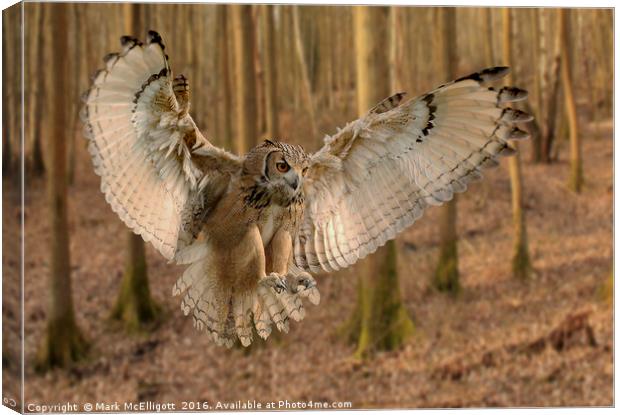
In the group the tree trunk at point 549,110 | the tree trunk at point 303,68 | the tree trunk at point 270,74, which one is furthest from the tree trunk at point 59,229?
the tree trunk at point 549,110

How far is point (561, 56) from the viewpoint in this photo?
4.20m

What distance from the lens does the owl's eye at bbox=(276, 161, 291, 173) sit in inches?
92.9

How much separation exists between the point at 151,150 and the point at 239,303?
0.46 m

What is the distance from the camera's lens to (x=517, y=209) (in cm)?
411

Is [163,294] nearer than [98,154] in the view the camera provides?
No

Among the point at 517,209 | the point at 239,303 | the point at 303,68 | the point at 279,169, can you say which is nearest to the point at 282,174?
the point at 279,169

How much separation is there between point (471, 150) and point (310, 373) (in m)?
1.77

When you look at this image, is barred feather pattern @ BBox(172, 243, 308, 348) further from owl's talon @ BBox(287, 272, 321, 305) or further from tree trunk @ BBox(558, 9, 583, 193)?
tree trunk @ BBox(558, 9, 583, 193)

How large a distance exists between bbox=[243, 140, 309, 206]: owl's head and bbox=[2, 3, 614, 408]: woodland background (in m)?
1.37

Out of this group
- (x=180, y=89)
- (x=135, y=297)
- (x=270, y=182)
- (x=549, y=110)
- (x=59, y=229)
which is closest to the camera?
(x=180, y=89)

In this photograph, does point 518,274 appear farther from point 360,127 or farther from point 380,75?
point 360,127

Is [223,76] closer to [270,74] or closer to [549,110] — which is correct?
[270,74]

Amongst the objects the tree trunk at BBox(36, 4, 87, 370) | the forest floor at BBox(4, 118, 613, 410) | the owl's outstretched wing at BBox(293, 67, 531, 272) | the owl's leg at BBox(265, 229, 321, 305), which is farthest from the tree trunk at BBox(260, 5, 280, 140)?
the owl's leg at BBox(265, 229, 321, 305)

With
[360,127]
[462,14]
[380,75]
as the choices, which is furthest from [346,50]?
[360,127]
